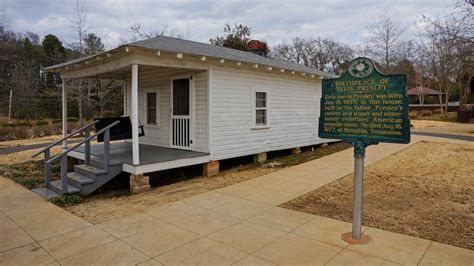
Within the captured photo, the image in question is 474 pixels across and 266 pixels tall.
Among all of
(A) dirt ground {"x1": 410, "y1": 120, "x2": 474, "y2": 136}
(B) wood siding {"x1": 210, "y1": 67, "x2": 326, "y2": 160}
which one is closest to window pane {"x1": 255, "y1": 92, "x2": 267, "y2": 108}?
(B) wood siding {"x1": 210, "y1": 67, "x2": 326, "y2": 160}

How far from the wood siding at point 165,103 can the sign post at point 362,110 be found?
4391mm

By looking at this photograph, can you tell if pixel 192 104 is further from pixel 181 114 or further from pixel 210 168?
pixel 210 168

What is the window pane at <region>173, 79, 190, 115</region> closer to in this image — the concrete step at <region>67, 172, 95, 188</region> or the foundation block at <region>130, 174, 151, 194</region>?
the foundation block at <region>130, 174, 151, 194</region>

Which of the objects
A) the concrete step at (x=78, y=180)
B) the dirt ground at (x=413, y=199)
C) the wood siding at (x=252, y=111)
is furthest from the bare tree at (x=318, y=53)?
the concrete step at (x=78, y=180)

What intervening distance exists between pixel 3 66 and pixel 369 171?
148 feet

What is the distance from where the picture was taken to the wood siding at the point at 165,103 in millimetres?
8086

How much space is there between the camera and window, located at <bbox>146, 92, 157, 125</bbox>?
969 cm

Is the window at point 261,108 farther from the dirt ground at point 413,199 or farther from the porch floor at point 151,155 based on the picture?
the dirt ground at point 413,199

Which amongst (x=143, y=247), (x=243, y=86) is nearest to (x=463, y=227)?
(x=143, y=247)

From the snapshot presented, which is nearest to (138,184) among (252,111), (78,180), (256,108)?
(78,180)

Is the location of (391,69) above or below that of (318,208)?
above

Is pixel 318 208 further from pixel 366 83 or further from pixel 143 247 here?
pixel 143 247

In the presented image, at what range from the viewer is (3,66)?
38.7 metres

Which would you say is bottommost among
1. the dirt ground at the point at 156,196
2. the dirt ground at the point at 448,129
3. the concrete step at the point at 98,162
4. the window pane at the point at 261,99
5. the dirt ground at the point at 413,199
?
the dirt ground at the point at 156,196
